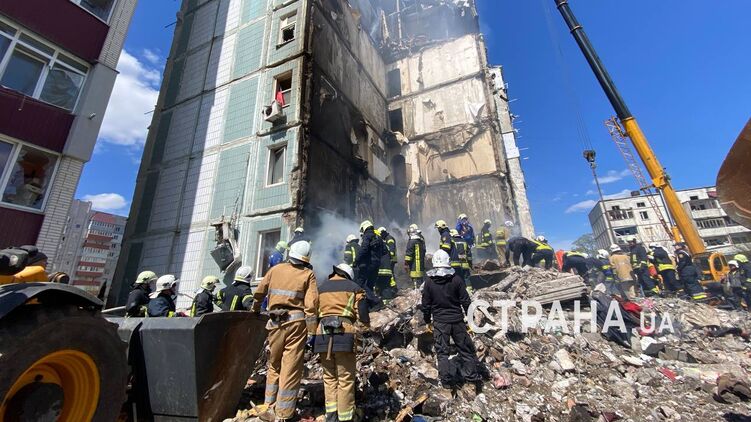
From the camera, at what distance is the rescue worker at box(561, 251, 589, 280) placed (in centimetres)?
971

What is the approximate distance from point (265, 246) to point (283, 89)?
601 centimetres

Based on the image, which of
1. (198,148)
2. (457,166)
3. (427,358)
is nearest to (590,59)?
(457,166)

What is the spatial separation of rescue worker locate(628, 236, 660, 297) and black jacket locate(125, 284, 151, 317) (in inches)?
508

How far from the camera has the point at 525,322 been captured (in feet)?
20.6

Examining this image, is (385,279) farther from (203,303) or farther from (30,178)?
(30,178)

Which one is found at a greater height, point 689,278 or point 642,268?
point 642,268

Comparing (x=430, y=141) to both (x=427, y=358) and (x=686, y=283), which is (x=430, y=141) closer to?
(x=686, y=283)

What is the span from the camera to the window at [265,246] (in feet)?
32.1

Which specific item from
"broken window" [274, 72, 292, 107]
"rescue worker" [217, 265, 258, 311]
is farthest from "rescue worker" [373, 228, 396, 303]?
"broken window" [274, 72, 292, 107]

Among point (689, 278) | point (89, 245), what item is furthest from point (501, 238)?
point (89, 245)

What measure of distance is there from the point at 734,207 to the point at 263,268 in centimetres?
990

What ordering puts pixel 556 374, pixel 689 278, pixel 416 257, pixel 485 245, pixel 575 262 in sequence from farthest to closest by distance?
pixel 485 245 → pixel 575 262 → pixel 689 278 → pixel 416 257 → pixel 556 374

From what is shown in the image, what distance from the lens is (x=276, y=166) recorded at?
35.3 ft

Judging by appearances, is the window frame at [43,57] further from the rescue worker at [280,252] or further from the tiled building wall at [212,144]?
the rescue worker at [280,252]
